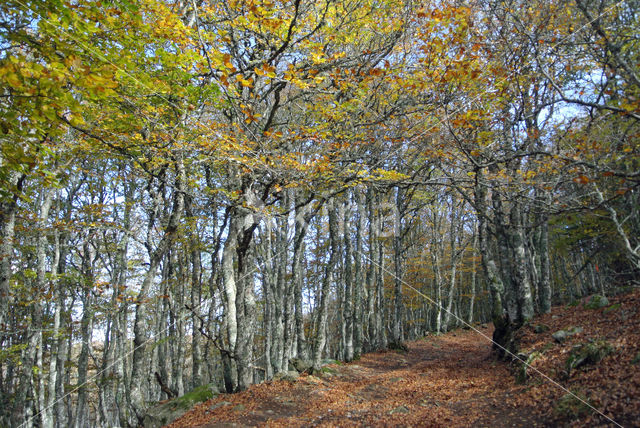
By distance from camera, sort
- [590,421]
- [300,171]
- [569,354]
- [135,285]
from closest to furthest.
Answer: [590,421] → [569,354] → [300,171] → [135,285]

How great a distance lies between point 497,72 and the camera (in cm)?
629

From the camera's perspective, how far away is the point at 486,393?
671cm

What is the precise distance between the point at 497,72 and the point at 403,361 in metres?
10.5

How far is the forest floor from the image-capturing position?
469 cm

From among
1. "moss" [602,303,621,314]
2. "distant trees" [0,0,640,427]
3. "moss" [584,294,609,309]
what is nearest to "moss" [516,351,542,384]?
"distant trees" [0,0,640,427]

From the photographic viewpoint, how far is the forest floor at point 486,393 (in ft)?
15.4

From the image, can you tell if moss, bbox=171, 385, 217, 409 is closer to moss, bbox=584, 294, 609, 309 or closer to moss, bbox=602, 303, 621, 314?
moss, bbox=602, 303, 621, 314

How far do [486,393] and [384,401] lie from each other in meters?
2.05

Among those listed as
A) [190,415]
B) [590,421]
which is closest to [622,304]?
[590,421]

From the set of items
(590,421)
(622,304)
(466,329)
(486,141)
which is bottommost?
(466,329)

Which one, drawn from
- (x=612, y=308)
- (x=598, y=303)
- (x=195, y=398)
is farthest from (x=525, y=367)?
(x=195, y=398)

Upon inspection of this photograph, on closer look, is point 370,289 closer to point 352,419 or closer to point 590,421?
point 352,419

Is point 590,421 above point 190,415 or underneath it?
above

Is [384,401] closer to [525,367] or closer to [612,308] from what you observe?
[525,367]
